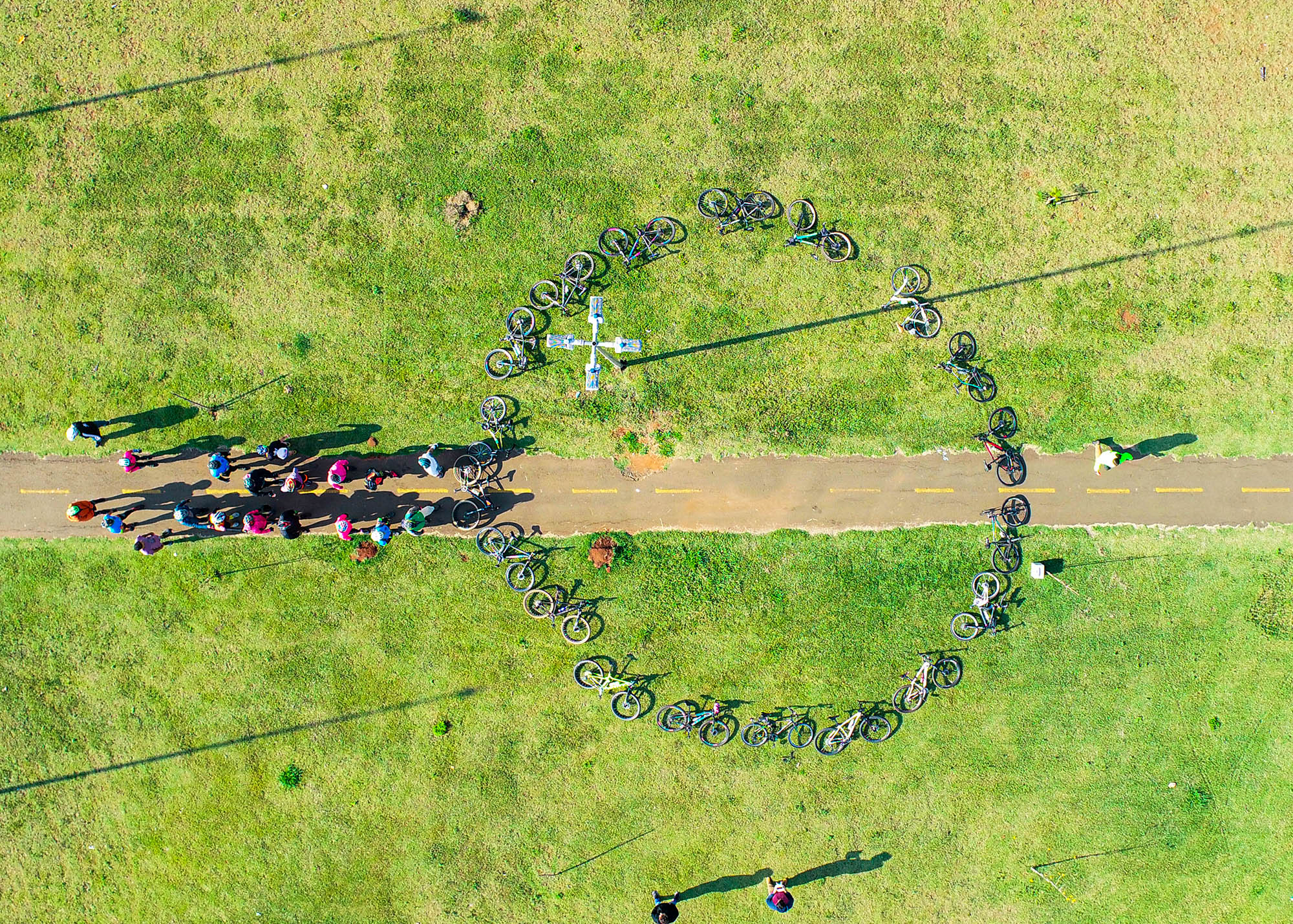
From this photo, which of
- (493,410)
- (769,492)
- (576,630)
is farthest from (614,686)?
(493,410)

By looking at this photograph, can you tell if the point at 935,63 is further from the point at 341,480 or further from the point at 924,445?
the point at 341,480

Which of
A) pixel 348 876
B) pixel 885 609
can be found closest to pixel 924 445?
pixel 885 609

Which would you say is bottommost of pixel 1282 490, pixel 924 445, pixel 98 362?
pixel 1282 490

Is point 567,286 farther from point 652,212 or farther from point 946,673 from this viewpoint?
point 946,673

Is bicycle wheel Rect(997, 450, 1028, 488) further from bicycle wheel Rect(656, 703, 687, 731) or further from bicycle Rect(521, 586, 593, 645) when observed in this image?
bicycle Rect(521, 586, 593, 645)

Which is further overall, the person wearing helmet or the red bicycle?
the red bicycle

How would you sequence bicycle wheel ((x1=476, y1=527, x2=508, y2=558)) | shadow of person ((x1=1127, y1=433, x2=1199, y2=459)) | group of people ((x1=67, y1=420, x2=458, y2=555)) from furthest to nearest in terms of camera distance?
1. shadow of person ((x1=1127, y1=433, x2=1199, y2=459))
2. bicycle wheel ((x1=476, y1=527, x2=508, y2=558))
3. group of people ((x1=67, y1=420, x2=458, y2=555))

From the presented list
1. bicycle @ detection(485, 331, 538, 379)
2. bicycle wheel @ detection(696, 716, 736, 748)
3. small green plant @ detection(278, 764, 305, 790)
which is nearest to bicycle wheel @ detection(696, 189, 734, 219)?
bicycle @ detection(485, 331, 538, 379)

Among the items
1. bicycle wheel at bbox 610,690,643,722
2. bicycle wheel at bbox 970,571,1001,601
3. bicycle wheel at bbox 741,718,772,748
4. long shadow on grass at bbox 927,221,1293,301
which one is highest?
long shadow on grass at bbox 927,221,1293,301
